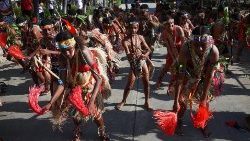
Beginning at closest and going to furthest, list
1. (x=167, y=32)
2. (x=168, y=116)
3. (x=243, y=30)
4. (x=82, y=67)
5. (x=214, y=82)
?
(x=82, y=67), (x=168, y=116), (x=214, y=82), (x=167, y=32), (x=243, y=30)

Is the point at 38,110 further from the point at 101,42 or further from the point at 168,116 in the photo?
the point at 101,42

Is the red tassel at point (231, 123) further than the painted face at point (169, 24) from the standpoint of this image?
No

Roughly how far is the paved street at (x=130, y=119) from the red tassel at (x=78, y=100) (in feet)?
3.76

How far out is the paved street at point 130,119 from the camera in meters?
6.04

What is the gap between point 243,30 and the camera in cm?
999

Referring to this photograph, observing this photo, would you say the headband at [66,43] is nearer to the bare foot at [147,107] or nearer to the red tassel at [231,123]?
the bare foot at [147,107]

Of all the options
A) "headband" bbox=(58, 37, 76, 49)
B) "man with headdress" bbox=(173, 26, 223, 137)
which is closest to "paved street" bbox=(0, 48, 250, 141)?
"man with headdress" bbox=(173, 26, 223, 137)

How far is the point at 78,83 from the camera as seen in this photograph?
17.3 ft

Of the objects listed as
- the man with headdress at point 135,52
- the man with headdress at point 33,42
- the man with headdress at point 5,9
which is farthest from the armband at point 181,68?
the man with headdress at point 5,9

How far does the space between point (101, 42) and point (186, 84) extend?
9.40ft

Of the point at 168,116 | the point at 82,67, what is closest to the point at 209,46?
the point at 168,116

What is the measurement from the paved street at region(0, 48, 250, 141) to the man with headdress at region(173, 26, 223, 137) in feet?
1.48

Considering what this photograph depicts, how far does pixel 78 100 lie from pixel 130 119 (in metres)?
1.98

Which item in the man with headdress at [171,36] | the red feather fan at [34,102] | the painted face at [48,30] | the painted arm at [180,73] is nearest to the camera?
the red feather fan at [34,102]
